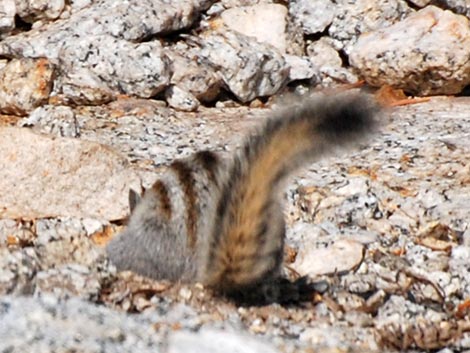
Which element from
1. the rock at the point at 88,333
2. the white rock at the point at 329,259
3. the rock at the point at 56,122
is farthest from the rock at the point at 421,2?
the rock at the point at 88,333

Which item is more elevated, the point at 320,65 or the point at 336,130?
the point at 336,130

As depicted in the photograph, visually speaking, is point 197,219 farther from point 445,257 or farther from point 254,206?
point 445,257

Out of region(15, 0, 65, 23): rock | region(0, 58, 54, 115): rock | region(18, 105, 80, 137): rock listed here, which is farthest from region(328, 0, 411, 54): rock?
region(18, 105, 80, 137): rock

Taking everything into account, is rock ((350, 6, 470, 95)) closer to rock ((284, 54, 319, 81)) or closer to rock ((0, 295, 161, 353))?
rock ((284, 54, 319, 81))

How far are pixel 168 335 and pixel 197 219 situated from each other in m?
0.61

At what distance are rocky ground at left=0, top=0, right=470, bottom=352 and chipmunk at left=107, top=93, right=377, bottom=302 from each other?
10cm

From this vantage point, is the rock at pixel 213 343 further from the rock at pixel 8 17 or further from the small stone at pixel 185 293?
the rock at pixel 8 17

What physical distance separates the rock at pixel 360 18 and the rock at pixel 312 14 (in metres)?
0.05

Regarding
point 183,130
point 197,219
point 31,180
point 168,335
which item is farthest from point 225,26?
point 168,335

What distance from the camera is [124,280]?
495cm

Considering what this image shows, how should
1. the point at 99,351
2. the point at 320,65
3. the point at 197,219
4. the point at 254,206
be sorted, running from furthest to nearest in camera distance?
the point at 320,65 < the point at 197,219 < the point at 254,206 < the point at 99,351

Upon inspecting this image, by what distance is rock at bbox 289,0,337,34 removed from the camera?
7852mm

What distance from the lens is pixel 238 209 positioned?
447 cm

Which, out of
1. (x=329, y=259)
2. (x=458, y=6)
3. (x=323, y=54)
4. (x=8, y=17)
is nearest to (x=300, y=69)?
(x=323, y=54)
